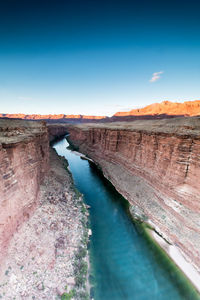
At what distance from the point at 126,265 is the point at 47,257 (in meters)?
5.11

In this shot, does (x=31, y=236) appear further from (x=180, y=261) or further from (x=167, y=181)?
(x=167, y=181)

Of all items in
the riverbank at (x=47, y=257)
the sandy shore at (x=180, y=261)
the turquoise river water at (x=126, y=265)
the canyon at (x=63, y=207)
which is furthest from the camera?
the sandy shore at (x=180, y=261)

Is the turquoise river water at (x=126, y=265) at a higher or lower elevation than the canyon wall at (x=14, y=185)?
lower

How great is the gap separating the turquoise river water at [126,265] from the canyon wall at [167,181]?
1365 mm

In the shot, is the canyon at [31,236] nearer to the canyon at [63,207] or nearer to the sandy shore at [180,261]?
the canyon at [63,207]

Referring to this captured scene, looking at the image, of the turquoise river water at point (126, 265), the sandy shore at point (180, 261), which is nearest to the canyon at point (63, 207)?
the sandy shore at point (180, 261)

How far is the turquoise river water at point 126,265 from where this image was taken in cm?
711

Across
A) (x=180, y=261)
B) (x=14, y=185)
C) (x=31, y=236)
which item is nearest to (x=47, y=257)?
(x=31, y=236)

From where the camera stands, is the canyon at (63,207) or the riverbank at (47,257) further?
the canyon at (63,207)

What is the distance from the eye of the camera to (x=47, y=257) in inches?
281

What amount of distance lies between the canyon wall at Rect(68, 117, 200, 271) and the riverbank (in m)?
6.12

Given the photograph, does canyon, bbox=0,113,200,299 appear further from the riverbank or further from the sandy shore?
the sandy shore

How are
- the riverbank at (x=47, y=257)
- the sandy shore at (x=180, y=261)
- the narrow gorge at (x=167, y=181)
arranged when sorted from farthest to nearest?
the narrow gorge at (x=167, y=181) → the sandy shore at (x=180, y=261) → the riverbank at (x=47, y=257)

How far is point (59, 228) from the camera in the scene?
29.4 feet
